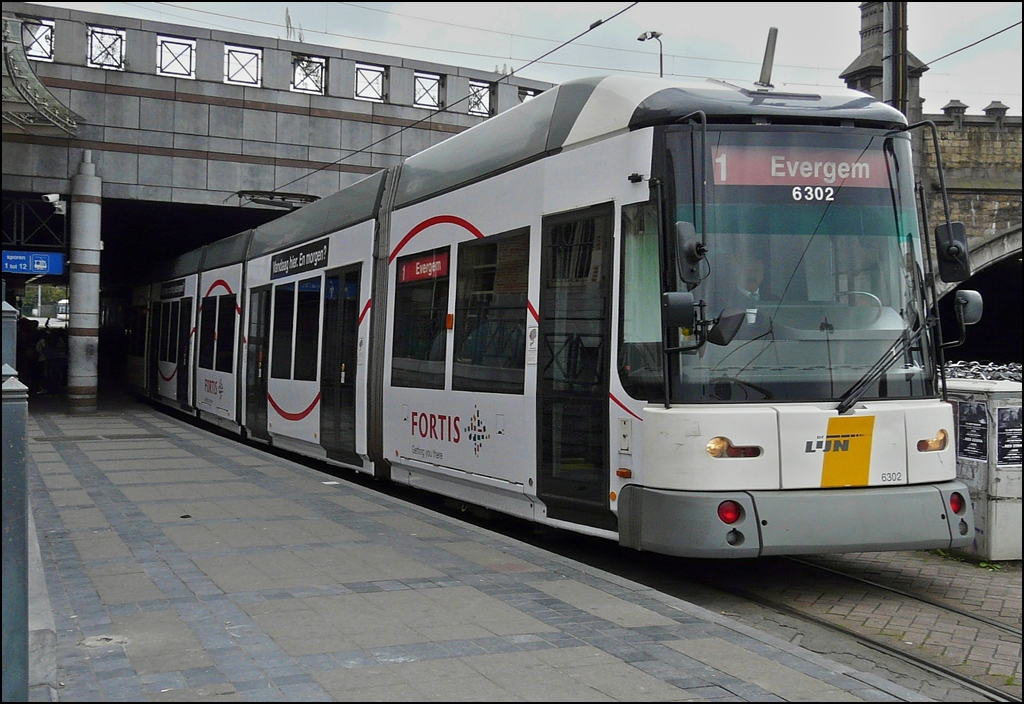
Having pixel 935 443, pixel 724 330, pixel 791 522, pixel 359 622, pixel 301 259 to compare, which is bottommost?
pixel 359 622

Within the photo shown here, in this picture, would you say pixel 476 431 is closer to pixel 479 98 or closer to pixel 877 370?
pixel 877 370

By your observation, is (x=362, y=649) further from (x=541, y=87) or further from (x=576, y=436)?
(x=541, y=87)

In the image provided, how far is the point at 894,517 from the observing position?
6.42 m

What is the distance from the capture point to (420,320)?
9758mm

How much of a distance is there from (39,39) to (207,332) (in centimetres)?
799

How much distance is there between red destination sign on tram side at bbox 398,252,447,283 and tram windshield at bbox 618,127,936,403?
9.55 ft

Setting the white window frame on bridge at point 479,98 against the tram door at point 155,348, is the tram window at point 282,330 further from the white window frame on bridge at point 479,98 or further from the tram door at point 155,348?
the white window frame on bridge at point 479,98

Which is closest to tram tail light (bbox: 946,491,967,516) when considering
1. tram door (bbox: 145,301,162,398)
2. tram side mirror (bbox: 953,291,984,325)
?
tram side mirror (bbox: 953,291,984,325)

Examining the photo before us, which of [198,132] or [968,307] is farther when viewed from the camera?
[198,132]

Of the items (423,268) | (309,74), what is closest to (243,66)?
(309,74)

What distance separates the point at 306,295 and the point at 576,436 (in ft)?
22.7

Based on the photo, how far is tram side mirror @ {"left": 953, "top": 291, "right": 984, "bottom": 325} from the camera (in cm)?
689

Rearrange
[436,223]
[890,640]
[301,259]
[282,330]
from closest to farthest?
[890,640], [436,223], [301,259], [282,330]

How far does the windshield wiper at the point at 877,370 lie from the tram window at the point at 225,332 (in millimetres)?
12398
